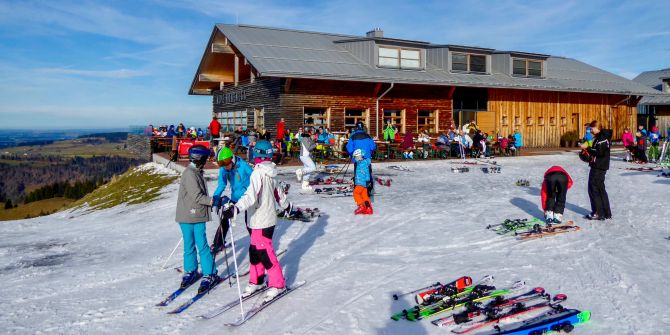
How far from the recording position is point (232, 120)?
2756 cm

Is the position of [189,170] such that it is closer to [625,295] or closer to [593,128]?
[625,295]

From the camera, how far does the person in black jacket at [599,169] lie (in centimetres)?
900

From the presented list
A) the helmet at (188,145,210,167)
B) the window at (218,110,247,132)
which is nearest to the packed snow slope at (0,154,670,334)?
the helmet at (188,145,210,167)

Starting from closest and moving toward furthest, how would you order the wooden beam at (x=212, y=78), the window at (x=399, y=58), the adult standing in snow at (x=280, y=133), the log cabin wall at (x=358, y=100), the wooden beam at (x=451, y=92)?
the adult standing in snow at (x=280, y=133) → the log cabin wall at (x=358, y=100) → the window at (x=399, y=58) → the wooden beam at (x=451, y=92) → the wooden beam at (x=212, y=78)

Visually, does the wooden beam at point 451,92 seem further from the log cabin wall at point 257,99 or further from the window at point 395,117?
the log cabin wall at point 257,99

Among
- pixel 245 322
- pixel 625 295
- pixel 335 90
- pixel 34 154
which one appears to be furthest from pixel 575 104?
pixel 34 154

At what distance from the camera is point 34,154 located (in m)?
164

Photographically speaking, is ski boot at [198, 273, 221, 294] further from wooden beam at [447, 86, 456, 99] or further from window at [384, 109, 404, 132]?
wooden beam at [447, 86, 456, 99]

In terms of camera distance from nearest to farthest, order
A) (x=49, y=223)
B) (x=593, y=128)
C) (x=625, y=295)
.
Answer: (x=625, y=295) < (x=593, y=128) < (x=49, y=223)

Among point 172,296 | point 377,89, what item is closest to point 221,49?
point 377,89

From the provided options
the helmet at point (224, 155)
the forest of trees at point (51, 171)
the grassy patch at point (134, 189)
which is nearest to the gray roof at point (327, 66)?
the grassy patch at point (134, 189)

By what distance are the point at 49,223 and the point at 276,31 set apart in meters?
16.1

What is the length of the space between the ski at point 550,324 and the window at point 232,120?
21.8 meters

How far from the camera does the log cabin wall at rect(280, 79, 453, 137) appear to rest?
70.1ft
